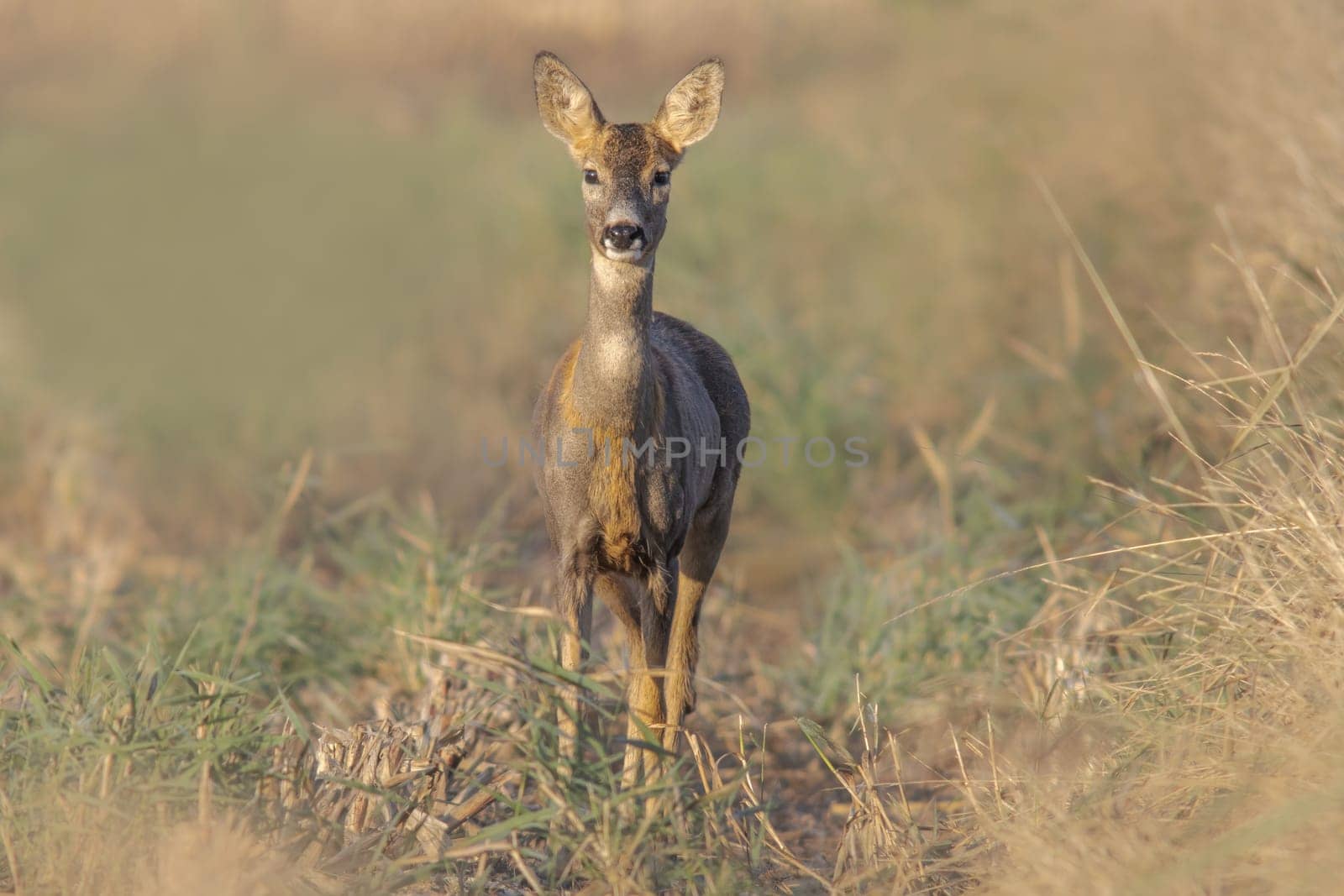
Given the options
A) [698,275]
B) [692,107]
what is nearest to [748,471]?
[698,275]

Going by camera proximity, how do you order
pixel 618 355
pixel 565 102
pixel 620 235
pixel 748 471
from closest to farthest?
pixel 620 235 < pixel 618 355 < pixel 565 102 < pixel 748 471

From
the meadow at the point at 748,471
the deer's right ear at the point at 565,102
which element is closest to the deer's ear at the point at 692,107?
the deer's right ear at the point at 565,102

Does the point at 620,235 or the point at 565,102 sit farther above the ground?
the point at 565,102

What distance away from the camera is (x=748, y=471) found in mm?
10117

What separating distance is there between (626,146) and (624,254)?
546 mm

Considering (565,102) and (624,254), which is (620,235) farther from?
(565,102)

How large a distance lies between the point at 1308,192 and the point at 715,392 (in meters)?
2.90

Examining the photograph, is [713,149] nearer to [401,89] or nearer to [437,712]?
[401,89]

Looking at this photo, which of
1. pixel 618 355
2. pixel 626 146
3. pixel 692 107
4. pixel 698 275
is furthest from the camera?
pixel 698 275

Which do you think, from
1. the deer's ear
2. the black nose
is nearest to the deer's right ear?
the deer's ear

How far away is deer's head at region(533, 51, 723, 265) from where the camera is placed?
5.44m

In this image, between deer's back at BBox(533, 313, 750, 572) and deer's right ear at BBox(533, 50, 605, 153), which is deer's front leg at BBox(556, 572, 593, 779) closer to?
deer's back at BBox(533, 313, 750, 572)

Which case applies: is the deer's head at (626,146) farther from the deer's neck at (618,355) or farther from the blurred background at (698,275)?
the blurred background at (698,275)

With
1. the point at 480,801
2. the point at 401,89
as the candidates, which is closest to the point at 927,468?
the point at 480,801
